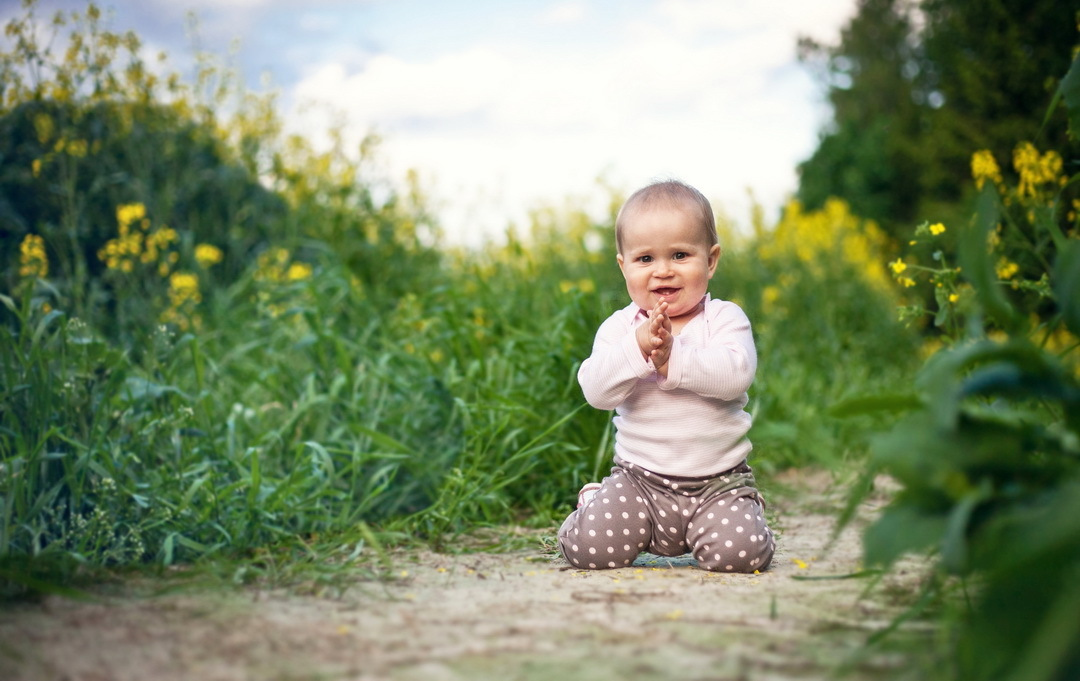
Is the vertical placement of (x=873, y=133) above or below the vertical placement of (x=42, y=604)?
above

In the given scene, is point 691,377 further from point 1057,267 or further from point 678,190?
point 1057,267

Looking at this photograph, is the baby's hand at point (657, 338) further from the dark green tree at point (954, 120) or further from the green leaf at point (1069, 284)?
the dark green tree at point (954, 120)

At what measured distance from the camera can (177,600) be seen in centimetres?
178

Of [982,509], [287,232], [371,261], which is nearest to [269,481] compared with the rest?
[982,509]

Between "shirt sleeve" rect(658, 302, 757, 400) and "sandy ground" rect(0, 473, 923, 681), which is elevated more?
"shirt sleeve" rect(658, 302, 757, 400)

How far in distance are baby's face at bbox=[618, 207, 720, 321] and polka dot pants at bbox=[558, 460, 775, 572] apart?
0.47 m

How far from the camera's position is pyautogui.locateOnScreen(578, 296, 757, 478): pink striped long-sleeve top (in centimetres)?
223

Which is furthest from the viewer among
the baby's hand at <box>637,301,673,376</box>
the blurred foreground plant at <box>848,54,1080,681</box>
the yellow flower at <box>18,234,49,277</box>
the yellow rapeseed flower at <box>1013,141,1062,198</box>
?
the yellow flower at <box>18,234,49,277</box>

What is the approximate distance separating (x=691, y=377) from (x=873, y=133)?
12.0m

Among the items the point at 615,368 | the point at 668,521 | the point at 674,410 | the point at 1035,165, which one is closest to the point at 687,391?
the point at 674,410

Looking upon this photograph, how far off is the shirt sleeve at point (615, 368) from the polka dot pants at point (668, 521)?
0.23 meters

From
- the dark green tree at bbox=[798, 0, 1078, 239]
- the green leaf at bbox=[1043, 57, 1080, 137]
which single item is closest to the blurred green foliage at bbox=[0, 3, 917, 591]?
the green leaf at bbox=[1043, 57, 1080, 137]

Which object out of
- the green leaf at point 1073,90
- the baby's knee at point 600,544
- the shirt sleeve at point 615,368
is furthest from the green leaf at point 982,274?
the baby's knee at point 600,544

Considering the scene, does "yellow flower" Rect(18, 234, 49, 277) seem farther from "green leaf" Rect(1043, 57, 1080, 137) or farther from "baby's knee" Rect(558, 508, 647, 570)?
"green leaf" Rect(1043, 57, 1080, 137)
